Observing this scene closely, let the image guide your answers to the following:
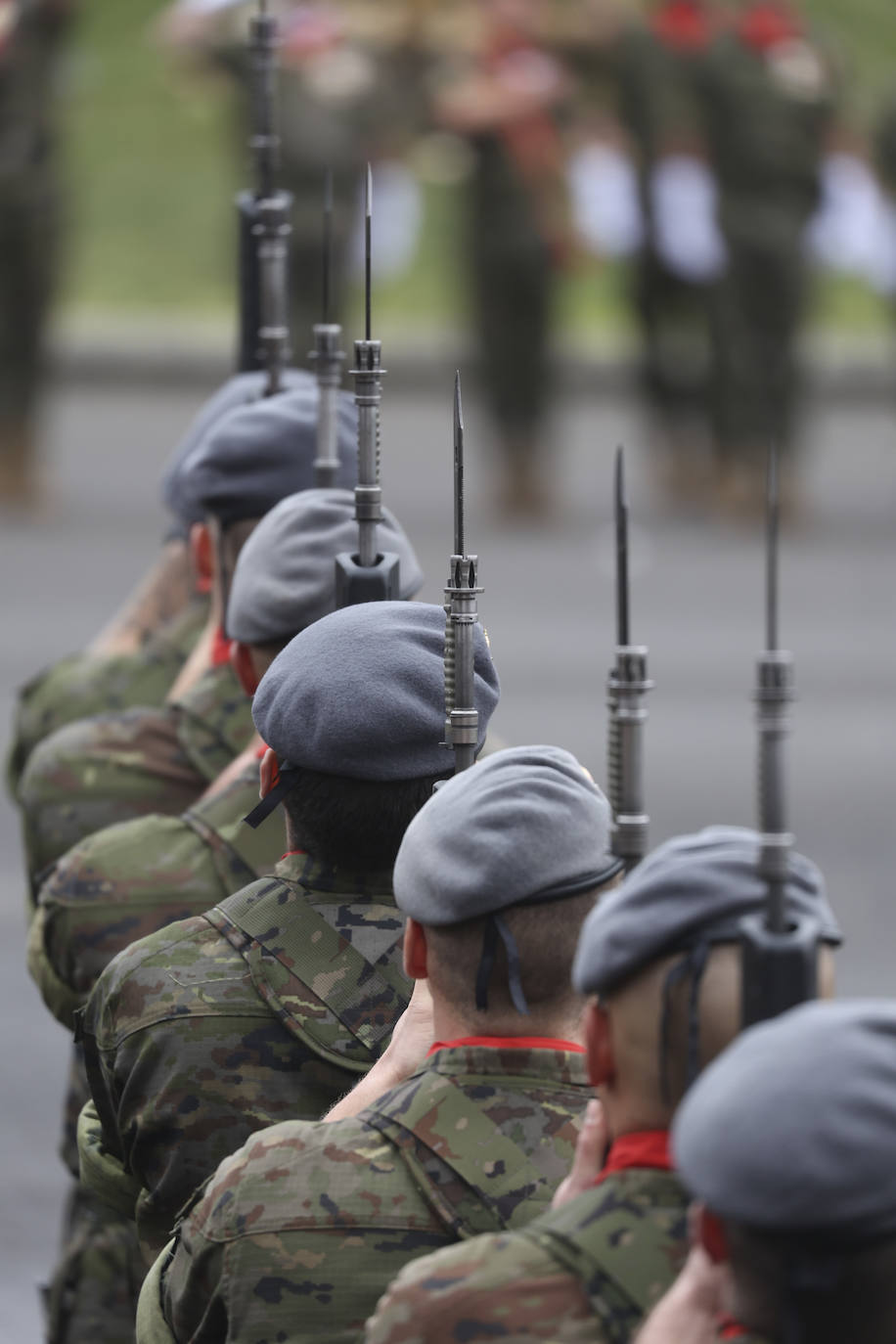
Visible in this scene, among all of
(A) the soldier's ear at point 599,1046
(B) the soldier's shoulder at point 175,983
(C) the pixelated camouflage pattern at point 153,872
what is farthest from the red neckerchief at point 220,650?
(A) the soldier's ear at point 599,1046

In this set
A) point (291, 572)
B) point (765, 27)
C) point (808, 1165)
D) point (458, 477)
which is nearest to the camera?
point (808, 1165)

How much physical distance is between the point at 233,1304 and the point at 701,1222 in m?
0.79

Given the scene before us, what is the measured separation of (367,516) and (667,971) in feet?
5.36

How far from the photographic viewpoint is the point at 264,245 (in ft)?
18.4

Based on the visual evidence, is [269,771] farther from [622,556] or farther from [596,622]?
[596,622]

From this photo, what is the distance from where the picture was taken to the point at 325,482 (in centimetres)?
468

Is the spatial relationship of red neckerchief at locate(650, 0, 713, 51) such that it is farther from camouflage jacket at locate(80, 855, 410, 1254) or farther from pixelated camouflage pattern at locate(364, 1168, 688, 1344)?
pixelated camouflage pattern at locate(364, 1168, 688, 1344)

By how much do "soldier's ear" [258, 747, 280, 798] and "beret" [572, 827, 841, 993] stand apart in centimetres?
104

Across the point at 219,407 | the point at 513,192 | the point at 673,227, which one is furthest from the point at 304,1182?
the point at 673,227

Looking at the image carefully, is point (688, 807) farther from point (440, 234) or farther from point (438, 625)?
point (440, 234)

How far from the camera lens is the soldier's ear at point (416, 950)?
2932mm

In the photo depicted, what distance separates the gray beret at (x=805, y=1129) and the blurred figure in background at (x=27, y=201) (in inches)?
664

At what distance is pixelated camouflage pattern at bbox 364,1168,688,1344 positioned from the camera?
2451mm

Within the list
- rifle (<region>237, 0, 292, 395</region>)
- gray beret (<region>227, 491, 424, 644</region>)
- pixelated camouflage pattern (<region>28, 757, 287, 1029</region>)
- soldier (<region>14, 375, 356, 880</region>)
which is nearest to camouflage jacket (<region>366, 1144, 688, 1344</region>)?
pixelated camouflage pattern (<region>28, 757, 287, 1029</region>)
